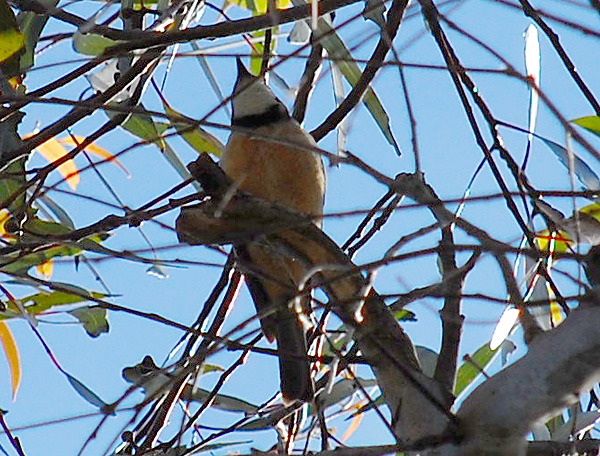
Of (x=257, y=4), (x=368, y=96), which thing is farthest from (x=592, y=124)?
(x=257, y=4)

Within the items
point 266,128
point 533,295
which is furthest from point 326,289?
point 266,128

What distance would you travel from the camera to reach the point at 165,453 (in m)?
1.38

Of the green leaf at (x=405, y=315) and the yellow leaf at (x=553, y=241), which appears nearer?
the yellow leaf at (x=553, y=241)

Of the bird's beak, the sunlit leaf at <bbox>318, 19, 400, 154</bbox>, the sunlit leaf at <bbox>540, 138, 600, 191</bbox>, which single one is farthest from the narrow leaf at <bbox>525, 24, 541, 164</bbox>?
the bird's beak

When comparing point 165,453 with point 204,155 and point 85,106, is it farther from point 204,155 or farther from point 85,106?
point 85,106

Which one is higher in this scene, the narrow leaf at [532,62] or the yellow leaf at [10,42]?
the yellow leaf at [10,42]

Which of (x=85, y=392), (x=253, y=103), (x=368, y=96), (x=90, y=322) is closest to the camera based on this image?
(x=85, y=392)

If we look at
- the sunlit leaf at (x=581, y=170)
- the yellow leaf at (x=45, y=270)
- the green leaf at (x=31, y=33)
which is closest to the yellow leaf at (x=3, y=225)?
the yellow leaf at (x=45, y=270)

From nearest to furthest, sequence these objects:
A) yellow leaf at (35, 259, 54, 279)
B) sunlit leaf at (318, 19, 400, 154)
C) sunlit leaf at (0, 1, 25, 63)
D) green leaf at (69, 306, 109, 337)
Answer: sunlit leaf at (0, 1, 25, 63) < sunlit leaf at (318, 19, 400, 154) < green leaf at (69, 306, 109, 337) < yellow leaf at (35, 259, 54, 279)

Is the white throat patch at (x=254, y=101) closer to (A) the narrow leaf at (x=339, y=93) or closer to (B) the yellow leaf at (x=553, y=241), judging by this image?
(A) the narrow leaf at (x=339, y=93)

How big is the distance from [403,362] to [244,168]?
0.88 meters

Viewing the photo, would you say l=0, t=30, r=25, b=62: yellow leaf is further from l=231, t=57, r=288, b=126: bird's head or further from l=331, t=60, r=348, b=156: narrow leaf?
l=231, t=57, r=288, b=126: bird's head

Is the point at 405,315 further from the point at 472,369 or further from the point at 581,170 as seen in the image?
the point at 581,170

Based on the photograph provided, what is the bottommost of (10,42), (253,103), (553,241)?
(553,241)
